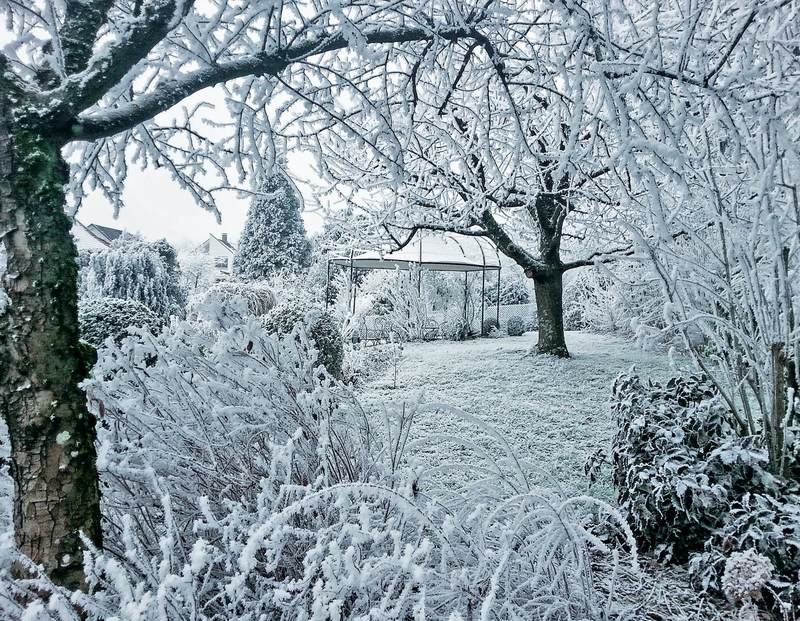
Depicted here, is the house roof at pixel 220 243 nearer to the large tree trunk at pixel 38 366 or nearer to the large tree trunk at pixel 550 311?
the large tree trunk at pixel 550 311

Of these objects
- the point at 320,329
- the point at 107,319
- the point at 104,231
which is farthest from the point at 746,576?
the point at 104,231

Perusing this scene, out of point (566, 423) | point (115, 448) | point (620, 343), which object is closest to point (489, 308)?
point (620, 343)

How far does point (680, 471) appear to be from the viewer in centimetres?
229

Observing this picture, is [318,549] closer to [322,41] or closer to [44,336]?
[44,336]

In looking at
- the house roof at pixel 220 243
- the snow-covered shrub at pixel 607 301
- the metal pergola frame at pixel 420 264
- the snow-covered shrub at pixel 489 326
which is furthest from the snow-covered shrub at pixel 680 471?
the house roof at pixel 220 243

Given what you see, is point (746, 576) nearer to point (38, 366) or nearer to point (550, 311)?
point (38, 366)

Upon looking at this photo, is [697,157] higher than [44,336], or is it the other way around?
[697,157]

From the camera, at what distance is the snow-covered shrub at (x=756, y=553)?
1679 mm

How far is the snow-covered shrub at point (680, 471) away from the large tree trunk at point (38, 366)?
225 cm

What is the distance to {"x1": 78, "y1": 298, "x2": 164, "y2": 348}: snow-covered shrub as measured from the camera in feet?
13.2

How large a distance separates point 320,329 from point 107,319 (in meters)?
2.27

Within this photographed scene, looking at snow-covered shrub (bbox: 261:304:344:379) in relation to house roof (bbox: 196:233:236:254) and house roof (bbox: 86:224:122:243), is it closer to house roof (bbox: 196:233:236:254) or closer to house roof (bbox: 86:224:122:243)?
house roof (bbox: 86:224:122:243)

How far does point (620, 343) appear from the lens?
9695mm

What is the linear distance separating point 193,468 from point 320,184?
5407mm
